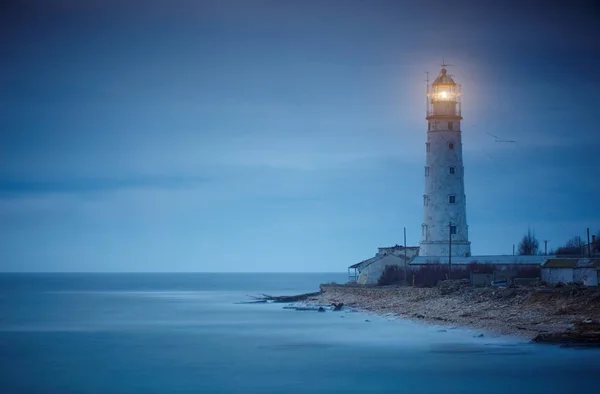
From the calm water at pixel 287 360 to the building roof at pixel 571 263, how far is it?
10.4 metres

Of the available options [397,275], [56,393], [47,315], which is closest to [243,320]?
[397,275]

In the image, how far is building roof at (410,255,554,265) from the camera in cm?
5288

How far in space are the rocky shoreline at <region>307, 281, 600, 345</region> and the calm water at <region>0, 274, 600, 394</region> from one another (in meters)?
1.23

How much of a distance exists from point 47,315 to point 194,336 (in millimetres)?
21001

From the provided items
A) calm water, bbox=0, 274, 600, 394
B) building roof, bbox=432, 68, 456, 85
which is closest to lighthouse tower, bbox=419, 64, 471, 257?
building roof, bbox=432, 68, 456, 85

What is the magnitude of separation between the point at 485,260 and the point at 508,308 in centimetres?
1368

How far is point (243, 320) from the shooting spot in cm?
5319

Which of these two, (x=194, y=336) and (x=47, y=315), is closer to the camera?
(x=194, y=336)

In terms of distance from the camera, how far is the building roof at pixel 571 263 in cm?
4596

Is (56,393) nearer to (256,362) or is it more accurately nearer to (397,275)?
(256,362)

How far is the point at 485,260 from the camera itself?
53938 mm

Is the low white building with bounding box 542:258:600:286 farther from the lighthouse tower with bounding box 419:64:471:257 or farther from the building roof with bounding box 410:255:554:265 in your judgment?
the lighthouse tower with bounding box 419:64:471:257

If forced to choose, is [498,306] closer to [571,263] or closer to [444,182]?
[571,263]

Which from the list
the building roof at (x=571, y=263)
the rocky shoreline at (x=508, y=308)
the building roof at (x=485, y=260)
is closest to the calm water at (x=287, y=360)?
the rocky shoreline at (x=508, y=308)
